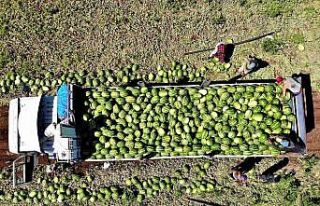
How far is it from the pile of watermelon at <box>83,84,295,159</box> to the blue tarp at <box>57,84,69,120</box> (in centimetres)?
81

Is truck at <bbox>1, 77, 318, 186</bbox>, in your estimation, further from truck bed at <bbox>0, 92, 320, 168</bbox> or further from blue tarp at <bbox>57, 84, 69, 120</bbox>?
truck bed at <bbox>0, 92, 320, 168</bbox>

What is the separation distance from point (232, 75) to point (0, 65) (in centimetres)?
666

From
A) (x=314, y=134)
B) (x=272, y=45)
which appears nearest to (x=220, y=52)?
(x=272, y=45)

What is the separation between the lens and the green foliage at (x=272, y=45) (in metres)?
15.2

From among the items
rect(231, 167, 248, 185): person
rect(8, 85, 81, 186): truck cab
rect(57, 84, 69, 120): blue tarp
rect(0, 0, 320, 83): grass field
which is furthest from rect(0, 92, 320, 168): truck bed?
rect(57, 84, 69, 120): blue tarp

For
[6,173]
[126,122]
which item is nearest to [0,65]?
[6,173]

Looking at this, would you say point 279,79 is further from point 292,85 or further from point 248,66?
point 248,66

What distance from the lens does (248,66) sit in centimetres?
1477

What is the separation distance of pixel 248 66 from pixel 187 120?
2.31 meters

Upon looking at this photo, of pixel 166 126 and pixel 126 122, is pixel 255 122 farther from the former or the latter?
pixel 126 122

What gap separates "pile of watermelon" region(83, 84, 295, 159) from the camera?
1413cm

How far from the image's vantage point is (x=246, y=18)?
15.5 metres

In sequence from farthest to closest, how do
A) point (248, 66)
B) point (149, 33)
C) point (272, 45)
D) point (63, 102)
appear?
point (149, 33)
point (272, 45)
point (248, 66)
point (63, 102)

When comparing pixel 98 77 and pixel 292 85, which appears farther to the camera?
pixel 98 77
